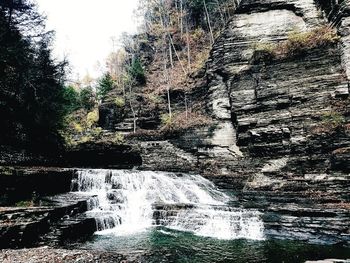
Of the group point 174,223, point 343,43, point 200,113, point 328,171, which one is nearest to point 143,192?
point 174,223

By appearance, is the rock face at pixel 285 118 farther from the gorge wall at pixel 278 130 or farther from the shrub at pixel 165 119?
the shrub at pixel 165 119

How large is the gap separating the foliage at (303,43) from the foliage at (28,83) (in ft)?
51.5

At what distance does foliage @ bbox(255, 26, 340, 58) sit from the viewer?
21469mm

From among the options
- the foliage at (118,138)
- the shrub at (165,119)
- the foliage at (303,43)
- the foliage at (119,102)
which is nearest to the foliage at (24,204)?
the foliage at (118,138)

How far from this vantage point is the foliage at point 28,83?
16.7 m

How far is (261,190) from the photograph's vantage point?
17.8m

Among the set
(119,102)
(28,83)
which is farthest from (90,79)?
(28,83)

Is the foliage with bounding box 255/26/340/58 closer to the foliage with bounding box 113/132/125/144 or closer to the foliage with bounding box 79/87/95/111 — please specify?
the foliage with bounding box 113/132/125/144

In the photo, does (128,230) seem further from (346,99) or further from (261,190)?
(346,99)

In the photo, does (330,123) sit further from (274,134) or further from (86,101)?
(86,101)

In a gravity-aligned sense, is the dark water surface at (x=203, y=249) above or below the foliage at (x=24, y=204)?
below

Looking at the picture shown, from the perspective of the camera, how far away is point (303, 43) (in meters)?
22.2

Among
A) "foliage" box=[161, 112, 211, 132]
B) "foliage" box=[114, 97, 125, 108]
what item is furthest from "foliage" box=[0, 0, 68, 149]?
"foliage" box=[114, 97, 125, 108]

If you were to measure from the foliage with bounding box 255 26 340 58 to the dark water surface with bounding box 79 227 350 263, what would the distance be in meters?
15.3
